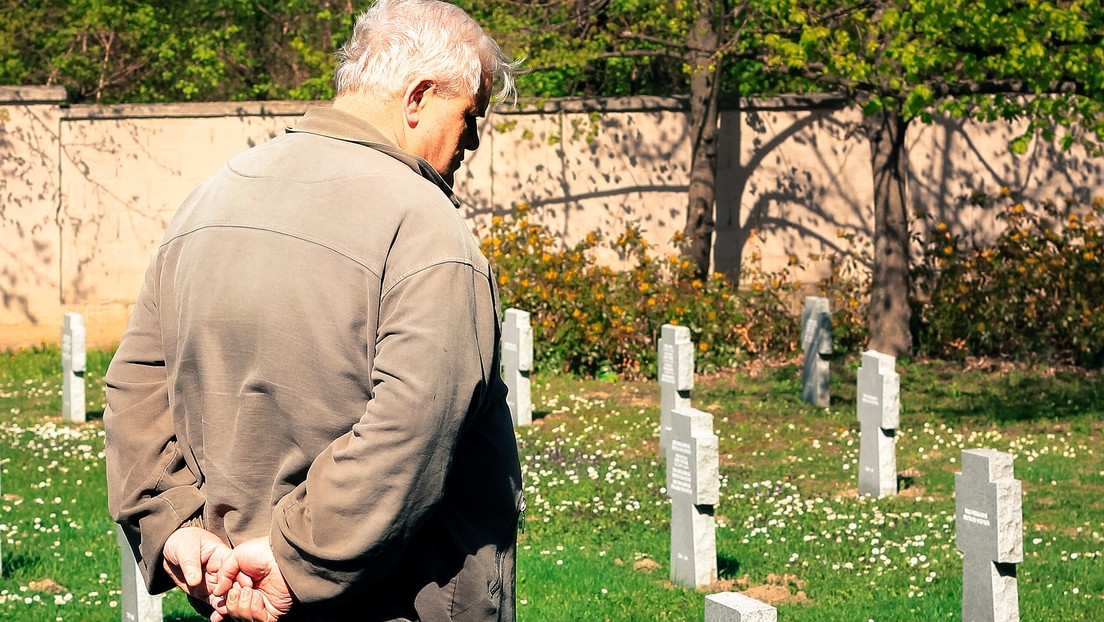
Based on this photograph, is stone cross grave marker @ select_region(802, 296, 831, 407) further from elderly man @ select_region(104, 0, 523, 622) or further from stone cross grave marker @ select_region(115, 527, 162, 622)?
elderly man @ select_region(104, 0, 523, 622)

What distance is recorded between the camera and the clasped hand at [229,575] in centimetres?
282

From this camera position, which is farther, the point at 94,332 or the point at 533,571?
the point at 94,332

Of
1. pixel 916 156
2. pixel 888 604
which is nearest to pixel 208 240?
pixel 888 604

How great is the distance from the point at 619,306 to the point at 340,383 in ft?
40.6

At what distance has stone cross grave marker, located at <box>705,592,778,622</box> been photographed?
12.2ft

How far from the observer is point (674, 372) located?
10.3 meters

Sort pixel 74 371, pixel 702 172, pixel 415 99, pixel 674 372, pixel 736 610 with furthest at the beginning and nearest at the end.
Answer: pixel 702 172 < pixel 74 371 < pixel 674 372 < pixel 736 610 < pixel 415 99

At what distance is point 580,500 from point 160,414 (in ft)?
20.1

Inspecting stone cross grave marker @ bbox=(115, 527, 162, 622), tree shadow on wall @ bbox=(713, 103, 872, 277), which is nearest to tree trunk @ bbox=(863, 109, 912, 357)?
tree shadow on wall @ bbox=(713, 103, 872, 277)

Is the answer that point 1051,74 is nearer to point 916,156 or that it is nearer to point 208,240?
point 916,156

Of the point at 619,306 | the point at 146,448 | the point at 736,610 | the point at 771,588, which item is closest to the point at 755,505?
the point at 771,588

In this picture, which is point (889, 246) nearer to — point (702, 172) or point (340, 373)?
point (702, 172)

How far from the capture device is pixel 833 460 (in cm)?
1035

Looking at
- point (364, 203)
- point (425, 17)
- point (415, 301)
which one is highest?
point (425, 17)
